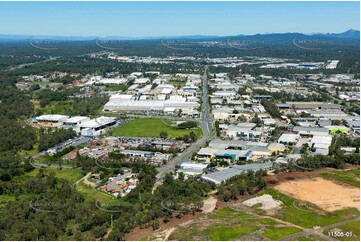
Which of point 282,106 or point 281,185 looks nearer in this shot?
point 281,185

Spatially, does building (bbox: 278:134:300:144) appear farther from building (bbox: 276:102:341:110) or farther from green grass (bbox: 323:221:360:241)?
green grass (bbox: 323:221:360:241)

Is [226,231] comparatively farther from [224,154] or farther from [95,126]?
[95,126]

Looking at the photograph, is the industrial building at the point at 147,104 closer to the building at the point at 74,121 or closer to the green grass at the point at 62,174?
the building at the point at 74,121

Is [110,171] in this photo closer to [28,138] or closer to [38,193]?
[38,193]

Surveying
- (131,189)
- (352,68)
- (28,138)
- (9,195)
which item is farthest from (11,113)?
(352,68)

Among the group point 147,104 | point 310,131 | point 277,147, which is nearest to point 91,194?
point 277,147

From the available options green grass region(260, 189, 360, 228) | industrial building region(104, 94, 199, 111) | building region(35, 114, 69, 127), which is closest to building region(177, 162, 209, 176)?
green grass region(260, 189, 360, 228)
